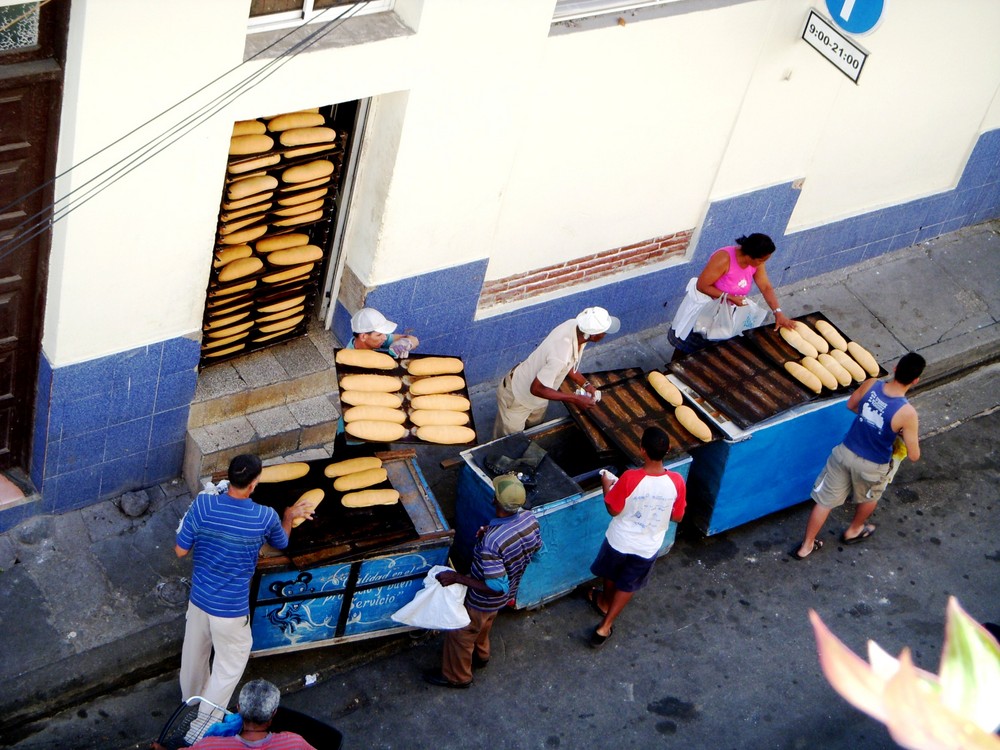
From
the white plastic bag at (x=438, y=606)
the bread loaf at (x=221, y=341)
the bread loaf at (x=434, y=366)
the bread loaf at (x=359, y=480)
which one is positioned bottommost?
the white plastic bag at (x=438, y=606)

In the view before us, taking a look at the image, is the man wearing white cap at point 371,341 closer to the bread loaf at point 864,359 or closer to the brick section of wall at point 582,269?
the brick section of wall at point 582,269

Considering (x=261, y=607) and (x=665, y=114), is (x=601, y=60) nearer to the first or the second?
(x=665, y=114)

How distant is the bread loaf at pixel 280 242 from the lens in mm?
7344

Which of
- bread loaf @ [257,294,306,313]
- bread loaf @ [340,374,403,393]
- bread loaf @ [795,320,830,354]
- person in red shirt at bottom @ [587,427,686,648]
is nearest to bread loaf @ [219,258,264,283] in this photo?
bread loaf @ [257,294,306,313]

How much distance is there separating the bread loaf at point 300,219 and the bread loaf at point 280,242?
Result: 0.12 m

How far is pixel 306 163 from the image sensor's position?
7180 mm

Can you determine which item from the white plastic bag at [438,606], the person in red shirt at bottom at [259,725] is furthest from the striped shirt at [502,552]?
the person in red shirt at bottom at [259,725]

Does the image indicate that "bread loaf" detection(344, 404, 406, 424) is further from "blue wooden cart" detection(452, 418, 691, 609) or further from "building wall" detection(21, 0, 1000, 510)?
"building wall" detection(21, 0, 1000, 510)

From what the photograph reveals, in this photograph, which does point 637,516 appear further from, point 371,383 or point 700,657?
point 371,383

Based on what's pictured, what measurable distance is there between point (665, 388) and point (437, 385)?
1662 mm

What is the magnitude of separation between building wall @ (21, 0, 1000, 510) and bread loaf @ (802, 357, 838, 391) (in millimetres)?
1558

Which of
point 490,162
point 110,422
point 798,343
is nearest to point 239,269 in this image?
point 110,422

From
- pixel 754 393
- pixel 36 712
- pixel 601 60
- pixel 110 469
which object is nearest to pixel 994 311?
pixel 754 393

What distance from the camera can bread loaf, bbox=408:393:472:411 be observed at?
283 inches
